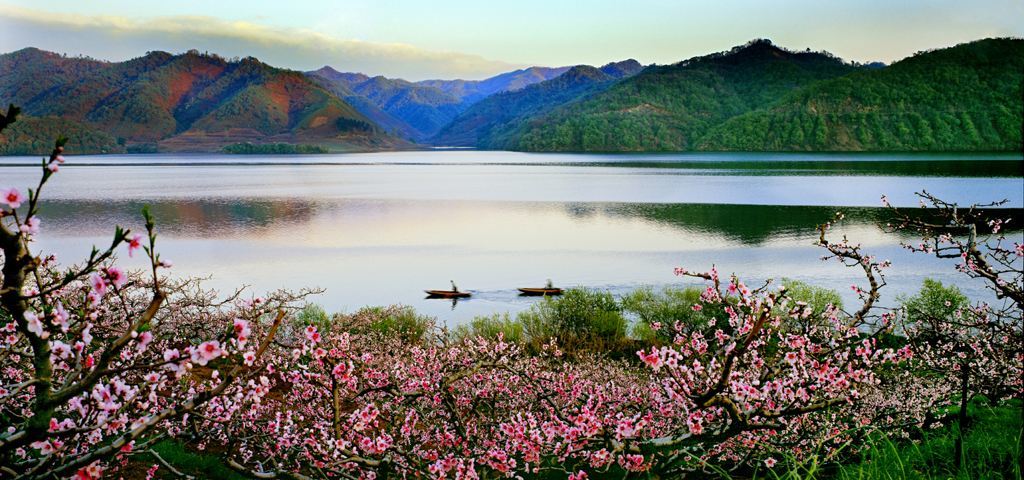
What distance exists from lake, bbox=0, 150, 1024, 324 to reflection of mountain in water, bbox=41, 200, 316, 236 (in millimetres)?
315

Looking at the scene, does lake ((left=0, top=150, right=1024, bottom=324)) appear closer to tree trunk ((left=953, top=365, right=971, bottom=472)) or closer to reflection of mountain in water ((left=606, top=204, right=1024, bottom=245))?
reflection of mountain in water ((left=606, top=204, right=1024, bottom=245))

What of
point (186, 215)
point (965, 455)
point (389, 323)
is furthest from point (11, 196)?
point (186, 215)

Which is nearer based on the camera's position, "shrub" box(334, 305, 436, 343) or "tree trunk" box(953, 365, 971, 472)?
"tree trunk" box(953, 365, 971, 472)

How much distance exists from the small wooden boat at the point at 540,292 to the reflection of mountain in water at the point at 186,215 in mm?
38542

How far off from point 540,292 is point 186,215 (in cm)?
5459

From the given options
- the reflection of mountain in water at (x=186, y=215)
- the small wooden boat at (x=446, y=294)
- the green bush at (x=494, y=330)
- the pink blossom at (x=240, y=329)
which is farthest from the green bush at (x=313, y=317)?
the reflection of mountain in water at (x=186, y=215)

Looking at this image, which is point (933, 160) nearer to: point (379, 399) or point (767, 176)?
point (767, 176)

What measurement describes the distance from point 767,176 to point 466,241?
84.1 meters

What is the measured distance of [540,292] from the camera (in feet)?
122

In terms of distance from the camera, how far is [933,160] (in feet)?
502

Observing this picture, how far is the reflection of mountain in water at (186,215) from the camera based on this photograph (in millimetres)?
66000

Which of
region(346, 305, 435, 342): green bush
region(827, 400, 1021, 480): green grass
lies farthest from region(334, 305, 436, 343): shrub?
region(827, 400, 1021, 480): green grass

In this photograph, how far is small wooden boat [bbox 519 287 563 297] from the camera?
36344 millimetres

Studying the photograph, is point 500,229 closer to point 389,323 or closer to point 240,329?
point 389,323
